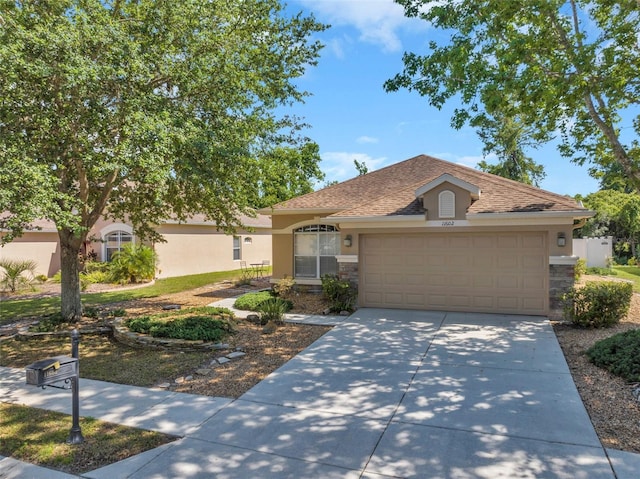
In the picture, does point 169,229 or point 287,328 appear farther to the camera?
point 169,229

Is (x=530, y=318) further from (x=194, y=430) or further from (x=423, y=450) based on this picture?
(x=194, y=430)

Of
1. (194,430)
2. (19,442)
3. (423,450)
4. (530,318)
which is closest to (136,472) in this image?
(194,430)

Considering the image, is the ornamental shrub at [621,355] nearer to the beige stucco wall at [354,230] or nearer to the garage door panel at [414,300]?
the beige stucco wall at [354,230]

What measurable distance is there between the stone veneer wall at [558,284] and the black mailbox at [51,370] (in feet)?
33.8

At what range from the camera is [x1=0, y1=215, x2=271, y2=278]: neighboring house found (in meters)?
18.5

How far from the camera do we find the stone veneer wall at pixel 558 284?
387 inches

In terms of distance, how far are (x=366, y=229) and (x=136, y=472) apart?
875 cm

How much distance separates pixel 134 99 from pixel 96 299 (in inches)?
350

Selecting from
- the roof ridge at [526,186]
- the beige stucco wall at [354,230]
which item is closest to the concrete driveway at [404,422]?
the beige stucco wall at [354,230]

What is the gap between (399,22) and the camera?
1071 cm

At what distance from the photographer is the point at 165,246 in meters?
19.8

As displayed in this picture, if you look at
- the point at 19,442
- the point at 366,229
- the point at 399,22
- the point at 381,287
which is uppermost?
the point at 399,22

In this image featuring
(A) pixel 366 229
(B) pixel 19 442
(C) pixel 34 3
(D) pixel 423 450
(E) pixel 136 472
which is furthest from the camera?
(A) pixel 366 229

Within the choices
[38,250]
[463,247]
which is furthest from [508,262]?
[38,250]
